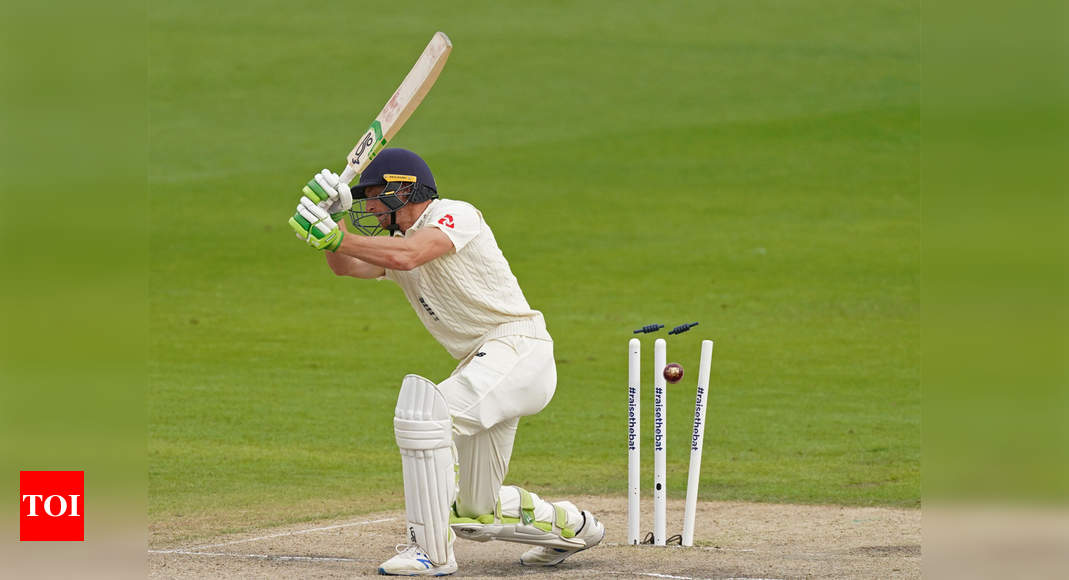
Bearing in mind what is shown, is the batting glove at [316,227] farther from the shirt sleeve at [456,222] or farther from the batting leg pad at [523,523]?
the batting leg pad at [523,523]

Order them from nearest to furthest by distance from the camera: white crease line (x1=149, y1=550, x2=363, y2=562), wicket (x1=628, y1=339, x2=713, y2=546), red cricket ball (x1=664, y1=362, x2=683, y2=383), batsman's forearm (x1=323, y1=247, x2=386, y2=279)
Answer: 1. batsman's forearm (x1=323, y1=247, x2=386, y2=279)
2. white crease line (x1=149, y1=550, x2=363, y2=562)
3. red cricket ball (x1=664, y1=362, x2=683, y2=383)
4. wicket (x1=628, y1=339, x2=713, y2=546)

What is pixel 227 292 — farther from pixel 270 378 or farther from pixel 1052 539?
pixel 1052 539

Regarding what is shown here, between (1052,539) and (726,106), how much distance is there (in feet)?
86.7

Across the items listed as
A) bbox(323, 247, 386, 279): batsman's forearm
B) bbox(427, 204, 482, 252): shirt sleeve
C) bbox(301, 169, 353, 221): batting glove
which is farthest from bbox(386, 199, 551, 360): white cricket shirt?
bbox(301, 169, 353, 221): batting glove

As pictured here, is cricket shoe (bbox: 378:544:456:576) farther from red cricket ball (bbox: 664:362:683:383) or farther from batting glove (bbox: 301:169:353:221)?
red cricket ball (bbox: 664:362:683:383)

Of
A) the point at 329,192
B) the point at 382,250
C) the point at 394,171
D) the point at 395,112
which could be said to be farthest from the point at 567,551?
the point at 395,112

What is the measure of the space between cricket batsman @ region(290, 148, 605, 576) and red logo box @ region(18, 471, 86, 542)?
6.50ft

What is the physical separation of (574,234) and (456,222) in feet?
50.8

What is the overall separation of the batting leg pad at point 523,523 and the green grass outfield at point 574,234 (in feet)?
7.26

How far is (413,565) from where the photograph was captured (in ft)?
16.9

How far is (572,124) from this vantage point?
27.3 metres

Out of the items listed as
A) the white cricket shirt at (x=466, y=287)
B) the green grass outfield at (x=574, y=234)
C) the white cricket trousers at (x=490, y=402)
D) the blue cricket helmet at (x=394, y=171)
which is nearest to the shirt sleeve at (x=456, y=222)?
the white cricket shirt at (x=466, y=287)

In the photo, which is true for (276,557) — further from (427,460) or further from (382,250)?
(382,250)

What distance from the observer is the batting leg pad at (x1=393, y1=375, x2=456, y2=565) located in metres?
5.10
